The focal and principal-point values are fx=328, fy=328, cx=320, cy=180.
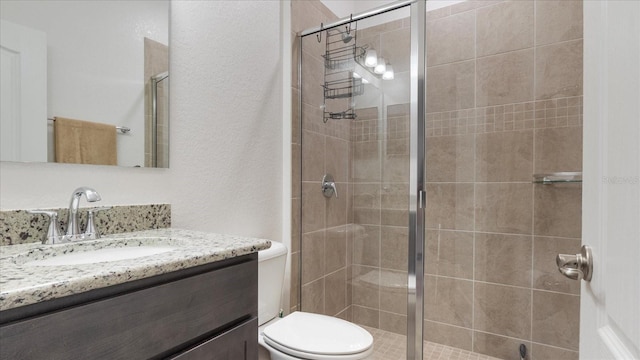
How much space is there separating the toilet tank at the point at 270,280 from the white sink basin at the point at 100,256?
46 centimetres

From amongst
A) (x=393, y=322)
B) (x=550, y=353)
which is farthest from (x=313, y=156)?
(x=550, y=353)

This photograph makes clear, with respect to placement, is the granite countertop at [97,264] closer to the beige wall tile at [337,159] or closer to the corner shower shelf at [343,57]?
the beige wall tile at [337,159]

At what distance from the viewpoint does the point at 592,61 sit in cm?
62

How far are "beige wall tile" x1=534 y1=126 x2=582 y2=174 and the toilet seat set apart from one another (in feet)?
4.65

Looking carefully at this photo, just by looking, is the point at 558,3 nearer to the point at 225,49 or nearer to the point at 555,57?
the point at 555,57

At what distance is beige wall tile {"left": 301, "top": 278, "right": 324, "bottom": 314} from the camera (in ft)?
6.28

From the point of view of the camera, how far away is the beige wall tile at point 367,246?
1.85 meters

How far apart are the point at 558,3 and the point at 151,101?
2160 millimetres

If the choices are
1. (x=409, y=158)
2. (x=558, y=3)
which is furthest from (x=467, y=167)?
(x=558, y=3)

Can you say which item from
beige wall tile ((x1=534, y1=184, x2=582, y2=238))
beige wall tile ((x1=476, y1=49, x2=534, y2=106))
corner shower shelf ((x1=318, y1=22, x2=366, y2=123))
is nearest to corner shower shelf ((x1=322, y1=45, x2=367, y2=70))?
corner shower shelf ((x1=318, y1=22, x2=366, y2=123))

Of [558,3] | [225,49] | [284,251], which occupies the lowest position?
[284,251]

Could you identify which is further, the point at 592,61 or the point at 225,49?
the point at 225,49

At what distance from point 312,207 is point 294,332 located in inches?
29.7

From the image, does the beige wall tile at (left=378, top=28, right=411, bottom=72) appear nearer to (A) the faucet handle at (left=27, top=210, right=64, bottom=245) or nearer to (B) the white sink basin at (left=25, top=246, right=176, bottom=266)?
(B) the white sink basin at (left=25, top=246, right=176, bottom=266)
